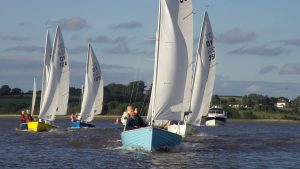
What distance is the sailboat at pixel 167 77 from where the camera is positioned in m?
33.8

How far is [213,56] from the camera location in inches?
2162

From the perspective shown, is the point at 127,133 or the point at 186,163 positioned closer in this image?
Result: the point at 186,163

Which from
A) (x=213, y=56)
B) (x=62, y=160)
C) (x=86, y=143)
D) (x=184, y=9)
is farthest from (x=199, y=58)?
(x=62, y=160)

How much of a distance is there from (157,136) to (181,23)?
562cm

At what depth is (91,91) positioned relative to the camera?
233 feet

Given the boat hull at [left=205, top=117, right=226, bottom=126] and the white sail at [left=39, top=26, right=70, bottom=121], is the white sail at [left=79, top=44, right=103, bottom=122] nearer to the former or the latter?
the white sail at [left=39, top=26, right=70, bottom=121]

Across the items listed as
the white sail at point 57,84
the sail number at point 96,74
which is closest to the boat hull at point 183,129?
the white sail at point 57,84

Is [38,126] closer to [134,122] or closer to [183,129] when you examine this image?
[183,129]

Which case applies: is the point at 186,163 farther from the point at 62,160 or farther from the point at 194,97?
the point at 194,97

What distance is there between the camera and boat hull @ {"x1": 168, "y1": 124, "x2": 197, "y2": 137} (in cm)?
4391

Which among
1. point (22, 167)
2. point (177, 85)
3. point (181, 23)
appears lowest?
point (22, 167)

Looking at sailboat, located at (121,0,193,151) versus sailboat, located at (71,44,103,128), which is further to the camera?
sailboat, located at (71,44,103,128)

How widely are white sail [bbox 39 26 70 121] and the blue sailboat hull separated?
1117 inches

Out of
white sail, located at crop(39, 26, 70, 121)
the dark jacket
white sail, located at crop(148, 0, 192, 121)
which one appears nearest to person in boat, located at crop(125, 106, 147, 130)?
the dark jacket
